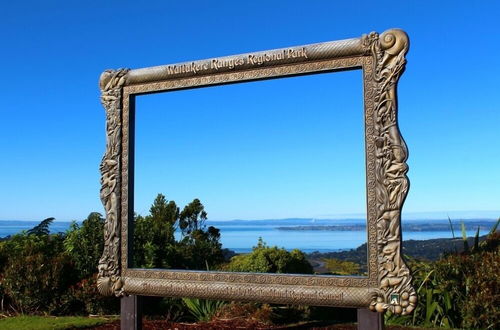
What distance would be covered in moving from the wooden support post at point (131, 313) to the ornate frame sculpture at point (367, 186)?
0.13 m

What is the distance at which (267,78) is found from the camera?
6.73 meters

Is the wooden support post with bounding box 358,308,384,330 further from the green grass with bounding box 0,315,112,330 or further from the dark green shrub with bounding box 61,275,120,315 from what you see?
the dark green shrub with bounding box 61,275,120,315

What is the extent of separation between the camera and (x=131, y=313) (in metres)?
7.36

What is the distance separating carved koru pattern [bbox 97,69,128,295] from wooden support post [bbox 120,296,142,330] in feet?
0.66

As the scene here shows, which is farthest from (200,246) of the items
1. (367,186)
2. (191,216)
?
(367,186)

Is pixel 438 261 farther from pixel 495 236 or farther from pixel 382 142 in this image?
pixel 382 142

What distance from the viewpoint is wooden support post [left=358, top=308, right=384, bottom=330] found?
612 cm

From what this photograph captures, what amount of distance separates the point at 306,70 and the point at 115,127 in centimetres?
276

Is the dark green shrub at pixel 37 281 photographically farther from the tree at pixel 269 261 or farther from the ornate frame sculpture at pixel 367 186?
the tree at pixel 269 261

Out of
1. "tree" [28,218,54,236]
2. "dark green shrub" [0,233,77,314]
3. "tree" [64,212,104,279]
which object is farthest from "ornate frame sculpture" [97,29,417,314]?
"tree" [28,218,54,236]

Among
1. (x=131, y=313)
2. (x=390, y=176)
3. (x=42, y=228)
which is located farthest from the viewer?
(x=42, y=228)

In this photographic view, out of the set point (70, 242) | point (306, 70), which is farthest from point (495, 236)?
point (70, 242)

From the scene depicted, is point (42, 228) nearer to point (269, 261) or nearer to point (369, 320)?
point (269, 261)

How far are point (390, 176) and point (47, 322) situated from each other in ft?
A: 18.6
